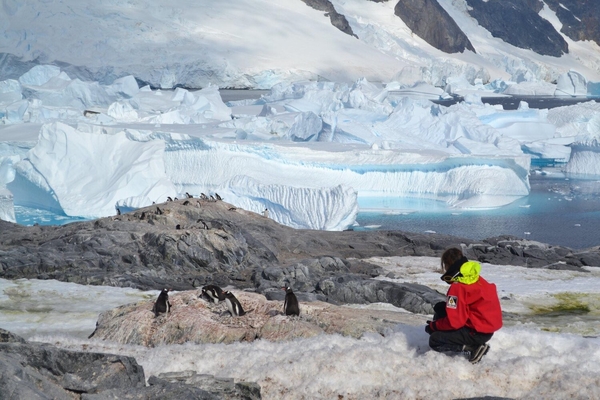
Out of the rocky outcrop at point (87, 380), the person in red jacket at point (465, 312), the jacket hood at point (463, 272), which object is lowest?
the rocky outcrop at point (87, 380)

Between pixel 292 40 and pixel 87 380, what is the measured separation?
58394 mm

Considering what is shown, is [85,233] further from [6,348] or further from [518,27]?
[518,27]

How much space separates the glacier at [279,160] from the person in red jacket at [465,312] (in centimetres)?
1114

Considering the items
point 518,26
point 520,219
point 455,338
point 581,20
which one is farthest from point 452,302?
point 581,20

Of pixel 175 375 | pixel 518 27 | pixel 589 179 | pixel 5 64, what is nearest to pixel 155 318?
pixel 175 375

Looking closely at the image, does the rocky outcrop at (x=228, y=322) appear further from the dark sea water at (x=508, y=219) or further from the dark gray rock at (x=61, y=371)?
the dark sea water at (x=508, y=219)

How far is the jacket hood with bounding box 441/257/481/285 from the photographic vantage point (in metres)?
4.16

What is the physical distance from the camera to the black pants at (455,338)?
4.39 m

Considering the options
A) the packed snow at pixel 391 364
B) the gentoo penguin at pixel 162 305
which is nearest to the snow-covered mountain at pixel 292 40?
the gentoo penguin at pixel 162 305

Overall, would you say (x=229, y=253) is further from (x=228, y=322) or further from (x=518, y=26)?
(x=518, y=26)

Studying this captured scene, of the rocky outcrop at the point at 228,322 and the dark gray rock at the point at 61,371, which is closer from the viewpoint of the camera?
the dark gray rock at the point at 61,371

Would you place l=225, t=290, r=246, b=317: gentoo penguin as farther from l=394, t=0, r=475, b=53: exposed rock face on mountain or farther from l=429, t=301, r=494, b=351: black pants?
l=394, t=0, r=475, b=53: exposed rock face on mountain

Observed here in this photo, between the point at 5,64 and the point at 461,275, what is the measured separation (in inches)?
1840

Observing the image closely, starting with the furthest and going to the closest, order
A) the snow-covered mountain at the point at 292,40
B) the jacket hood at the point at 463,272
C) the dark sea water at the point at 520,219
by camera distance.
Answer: the snow-covered mountain at the point at 292,40 < the dark sea water at the point at 520,219 < the jacket hood at the point at 463,272
